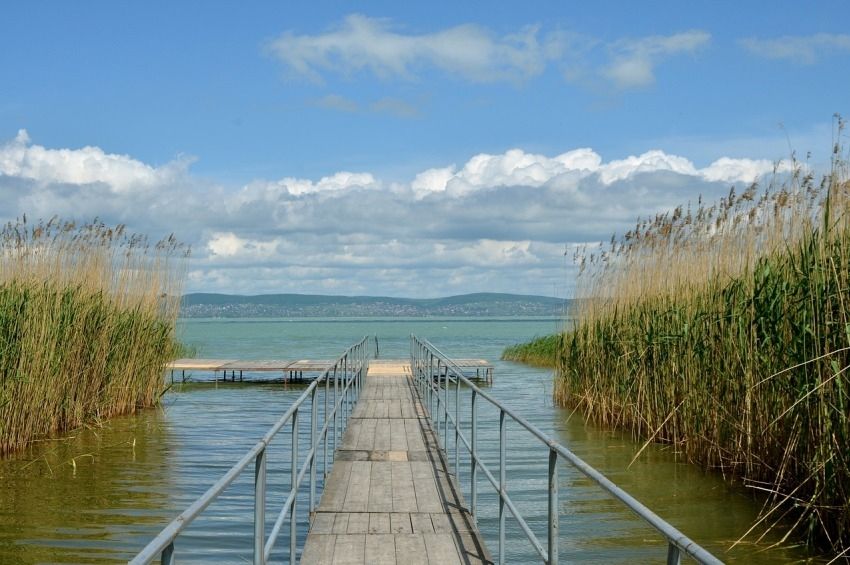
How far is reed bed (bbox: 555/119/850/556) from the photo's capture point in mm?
6371

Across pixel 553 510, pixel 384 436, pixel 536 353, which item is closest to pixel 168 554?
pixel 553 510

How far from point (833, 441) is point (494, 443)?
7460 millimetres

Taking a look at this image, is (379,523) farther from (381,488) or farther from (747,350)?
(747,350)

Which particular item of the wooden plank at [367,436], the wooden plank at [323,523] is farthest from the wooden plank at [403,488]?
the wooden plank at [367,436]

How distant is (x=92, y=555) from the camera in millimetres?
6996

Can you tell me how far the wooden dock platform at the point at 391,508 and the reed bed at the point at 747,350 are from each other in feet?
7.64

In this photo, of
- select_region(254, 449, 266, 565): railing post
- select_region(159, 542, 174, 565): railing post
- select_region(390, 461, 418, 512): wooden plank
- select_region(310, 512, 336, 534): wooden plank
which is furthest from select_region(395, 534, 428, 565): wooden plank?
select_region(159, 542, 174, 565): railing post

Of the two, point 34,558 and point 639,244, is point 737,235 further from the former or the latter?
point 34,558

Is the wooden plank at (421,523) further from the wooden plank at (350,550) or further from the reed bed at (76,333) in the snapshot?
the reed bed at (76,333)

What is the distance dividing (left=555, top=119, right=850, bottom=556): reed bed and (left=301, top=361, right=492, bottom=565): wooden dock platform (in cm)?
233

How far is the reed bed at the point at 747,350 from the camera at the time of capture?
20.9ft

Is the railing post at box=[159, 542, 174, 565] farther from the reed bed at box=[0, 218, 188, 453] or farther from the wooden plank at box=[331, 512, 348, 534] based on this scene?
the reed bed at box=[0, 218, 188, 453]

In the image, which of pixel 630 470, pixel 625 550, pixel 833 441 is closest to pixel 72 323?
pixel 630 470

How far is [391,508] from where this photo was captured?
23.5ft
